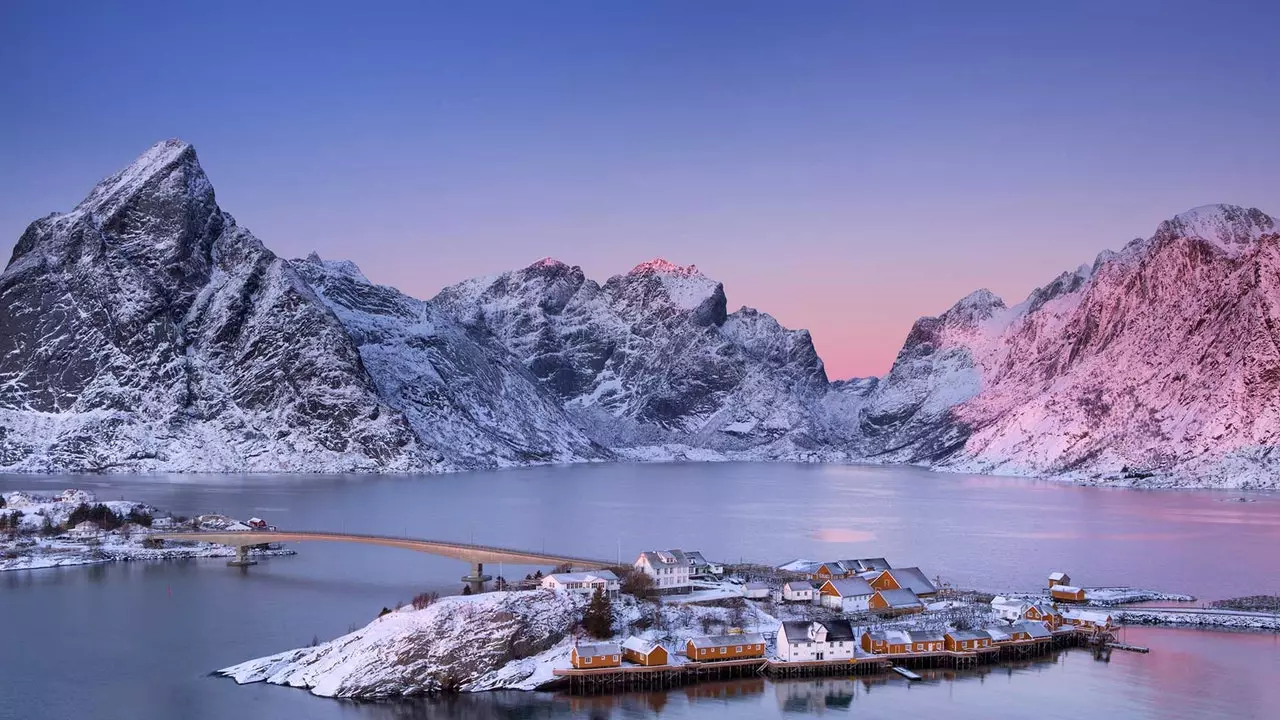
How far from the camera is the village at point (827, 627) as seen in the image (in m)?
60.6

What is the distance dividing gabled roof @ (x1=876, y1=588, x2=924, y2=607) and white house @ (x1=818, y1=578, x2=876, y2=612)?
2.72 feet

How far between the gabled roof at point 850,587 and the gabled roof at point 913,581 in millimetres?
4107

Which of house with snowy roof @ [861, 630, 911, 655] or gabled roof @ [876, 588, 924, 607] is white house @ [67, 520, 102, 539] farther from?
house with snowy roof @ [861, 630, 911, 655]

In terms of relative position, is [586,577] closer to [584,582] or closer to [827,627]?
[584,582]

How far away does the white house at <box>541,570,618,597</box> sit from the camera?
6881cm

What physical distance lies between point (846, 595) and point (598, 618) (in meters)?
17.6

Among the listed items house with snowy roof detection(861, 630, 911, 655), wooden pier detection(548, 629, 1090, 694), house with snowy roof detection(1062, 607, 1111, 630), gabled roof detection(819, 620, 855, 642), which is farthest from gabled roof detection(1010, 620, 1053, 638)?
gabled roof detection(819, 620, 855, 642)

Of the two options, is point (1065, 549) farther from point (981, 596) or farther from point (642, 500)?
point (642, 500)

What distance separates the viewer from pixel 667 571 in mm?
77250

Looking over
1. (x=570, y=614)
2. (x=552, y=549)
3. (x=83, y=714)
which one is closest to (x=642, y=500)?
(x=552, y=549)

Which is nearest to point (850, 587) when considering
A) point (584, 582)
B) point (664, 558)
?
point (664, 558)

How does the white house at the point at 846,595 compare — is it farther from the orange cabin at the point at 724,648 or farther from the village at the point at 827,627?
the orange cabin at the point at 724,648

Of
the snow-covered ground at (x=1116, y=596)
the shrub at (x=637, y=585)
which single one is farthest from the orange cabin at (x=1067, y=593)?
the shrub at (x=637, y=585)

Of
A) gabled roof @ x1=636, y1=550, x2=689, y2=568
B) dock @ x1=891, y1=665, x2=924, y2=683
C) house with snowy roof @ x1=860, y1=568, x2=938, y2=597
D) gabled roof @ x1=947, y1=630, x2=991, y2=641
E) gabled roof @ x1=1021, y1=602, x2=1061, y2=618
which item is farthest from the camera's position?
house with snowy roof @ x1=860, y1=568, x2=938, y2=597
